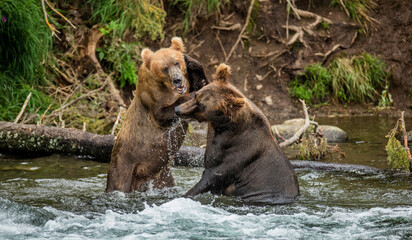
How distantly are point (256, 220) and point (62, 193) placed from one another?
2.59 metres

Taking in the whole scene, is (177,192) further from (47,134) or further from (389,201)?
(47,134)

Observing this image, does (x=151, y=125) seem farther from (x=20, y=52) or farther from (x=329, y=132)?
(x=20, y=52)

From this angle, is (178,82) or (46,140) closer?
(178,82)

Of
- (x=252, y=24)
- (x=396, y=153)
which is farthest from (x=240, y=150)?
(x=252, y=24)

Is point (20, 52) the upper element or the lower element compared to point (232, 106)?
upper

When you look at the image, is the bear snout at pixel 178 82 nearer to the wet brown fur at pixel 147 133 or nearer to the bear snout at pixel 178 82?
the bear snout at pixel 178 82

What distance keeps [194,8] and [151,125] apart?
712cm

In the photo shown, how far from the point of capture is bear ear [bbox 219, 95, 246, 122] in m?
6.24

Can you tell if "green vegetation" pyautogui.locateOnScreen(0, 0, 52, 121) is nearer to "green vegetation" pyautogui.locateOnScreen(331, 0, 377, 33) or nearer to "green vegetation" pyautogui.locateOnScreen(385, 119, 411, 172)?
"green vegetation" pyautogui.locateOnScreen(385, 119, 411, 172)

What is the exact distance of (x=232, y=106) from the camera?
247 inches

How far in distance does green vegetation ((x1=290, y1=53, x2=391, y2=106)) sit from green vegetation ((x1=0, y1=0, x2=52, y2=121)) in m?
5.52

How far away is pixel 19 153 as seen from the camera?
966 cm

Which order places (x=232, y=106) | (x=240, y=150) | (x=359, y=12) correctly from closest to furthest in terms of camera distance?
(x=232, y=106) < (x=240, y=150) < (x=359, y=12)

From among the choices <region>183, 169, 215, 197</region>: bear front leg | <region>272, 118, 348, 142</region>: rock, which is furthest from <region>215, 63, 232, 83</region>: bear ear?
<region>272, 118, 348, 142</region>: rock
